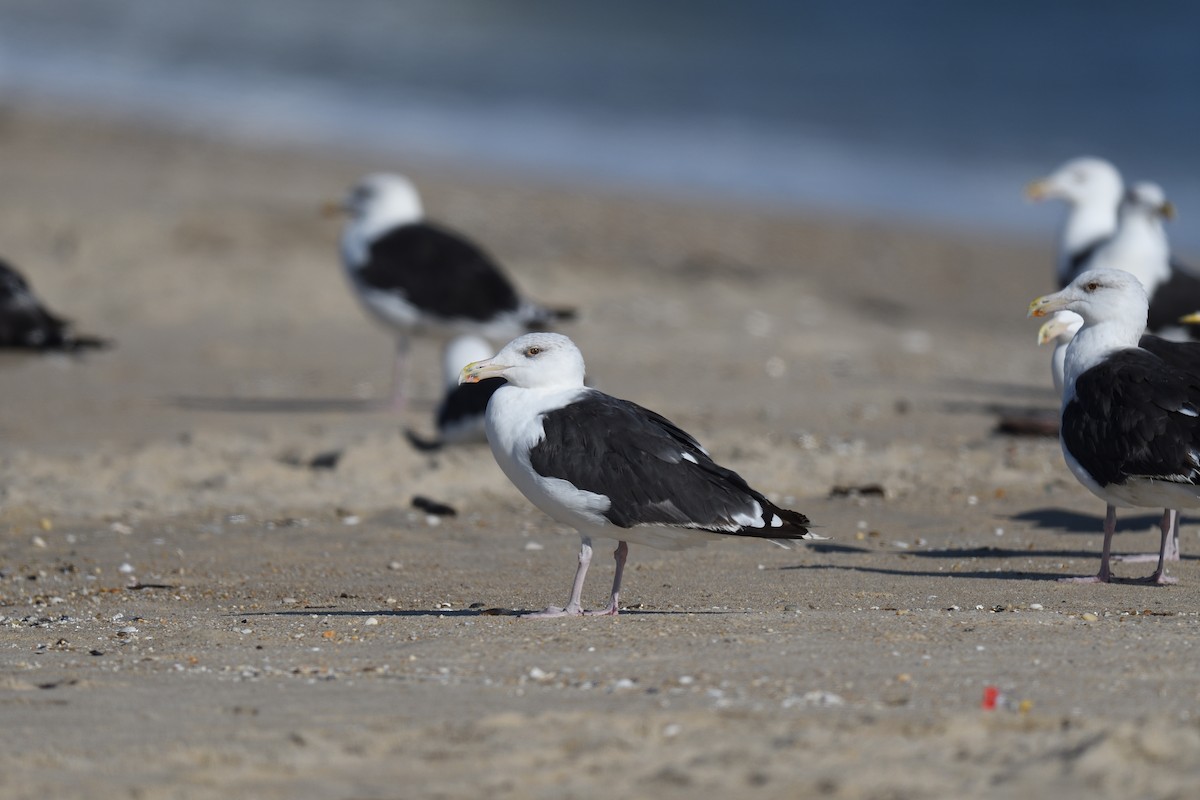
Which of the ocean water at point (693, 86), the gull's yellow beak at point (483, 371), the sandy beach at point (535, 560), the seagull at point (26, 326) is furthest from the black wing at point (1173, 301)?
the ocean water at point (693, 86)

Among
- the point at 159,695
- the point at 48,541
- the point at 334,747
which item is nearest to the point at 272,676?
the point at 159,695

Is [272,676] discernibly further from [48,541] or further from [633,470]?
[48,541]

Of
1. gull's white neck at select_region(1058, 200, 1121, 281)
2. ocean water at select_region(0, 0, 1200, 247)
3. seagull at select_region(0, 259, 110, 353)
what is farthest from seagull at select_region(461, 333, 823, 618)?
ocean water at select_region(0, 0, 1200, 247)

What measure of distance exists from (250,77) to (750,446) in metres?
23.4

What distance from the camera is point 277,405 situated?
494 inches

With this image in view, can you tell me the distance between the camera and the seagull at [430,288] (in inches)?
529

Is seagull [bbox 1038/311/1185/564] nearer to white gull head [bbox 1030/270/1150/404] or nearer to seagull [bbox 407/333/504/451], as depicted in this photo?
white gull head [bbox 1030/270/1150/404]

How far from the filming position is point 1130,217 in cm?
1223

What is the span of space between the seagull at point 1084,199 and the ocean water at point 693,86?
26.3 feet

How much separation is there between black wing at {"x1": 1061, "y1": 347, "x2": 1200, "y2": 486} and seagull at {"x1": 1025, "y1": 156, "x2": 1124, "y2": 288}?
633cm

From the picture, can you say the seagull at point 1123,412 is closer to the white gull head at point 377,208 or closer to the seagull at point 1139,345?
the seagull at point 1139,345

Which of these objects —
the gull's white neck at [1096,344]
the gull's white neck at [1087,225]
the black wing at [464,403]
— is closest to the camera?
the gull's white neck at [1096,344]

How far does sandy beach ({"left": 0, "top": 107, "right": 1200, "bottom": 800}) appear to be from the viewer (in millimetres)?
4504

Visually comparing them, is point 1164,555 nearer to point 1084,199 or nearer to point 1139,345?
point 1139,345
